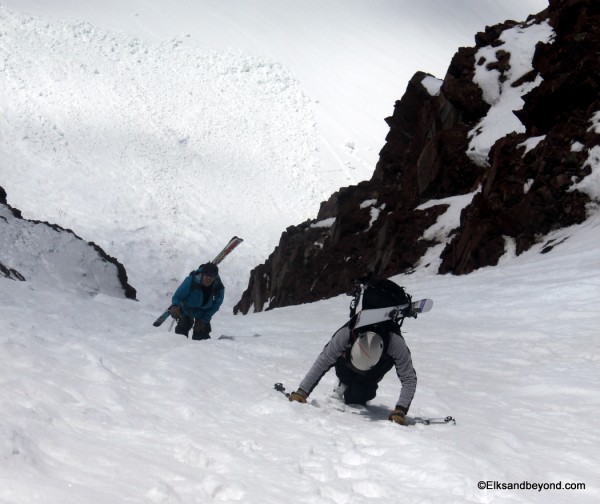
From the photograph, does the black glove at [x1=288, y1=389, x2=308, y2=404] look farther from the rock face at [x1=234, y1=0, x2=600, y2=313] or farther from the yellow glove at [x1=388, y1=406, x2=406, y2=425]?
the rock face at [x1=234, y1=0, x2=600, y2=313]

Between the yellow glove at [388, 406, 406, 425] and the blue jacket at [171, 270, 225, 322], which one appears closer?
the yellow glove at [388, 406, 406, 425]

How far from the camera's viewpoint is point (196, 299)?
1177cm

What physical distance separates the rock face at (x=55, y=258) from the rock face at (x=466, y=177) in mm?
10144

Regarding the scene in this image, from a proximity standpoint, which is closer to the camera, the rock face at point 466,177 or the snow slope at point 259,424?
the snow slope at point 259,424

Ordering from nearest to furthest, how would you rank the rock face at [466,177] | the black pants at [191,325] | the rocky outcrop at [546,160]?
the black pants at [191,325] → the rocky outcrop at [546,160] → the rock face at [466,177]

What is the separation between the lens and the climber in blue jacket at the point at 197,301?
38.2 ft

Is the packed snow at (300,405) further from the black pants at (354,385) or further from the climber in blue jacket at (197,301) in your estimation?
the climber in blue jacket at (197,301)

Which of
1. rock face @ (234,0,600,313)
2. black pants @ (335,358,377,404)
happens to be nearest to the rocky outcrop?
rock face @ (234,0,600,313)

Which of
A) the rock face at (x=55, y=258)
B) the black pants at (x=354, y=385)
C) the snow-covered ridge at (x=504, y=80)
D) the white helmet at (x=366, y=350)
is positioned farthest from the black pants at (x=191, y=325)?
the snow-covered ridge at (x=504, y=80)

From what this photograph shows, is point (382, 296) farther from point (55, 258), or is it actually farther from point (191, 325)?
point (55, 258)

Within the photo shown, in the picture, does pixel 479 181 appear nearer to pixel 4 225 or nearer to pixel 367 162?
pixel 4 225

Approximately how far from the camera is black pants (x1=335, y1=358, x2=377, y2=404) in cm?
717

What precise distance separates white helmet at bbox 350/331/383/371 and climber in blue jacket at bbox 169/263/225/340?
5.04 metres

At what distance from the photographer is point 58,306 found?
40.5 ft
